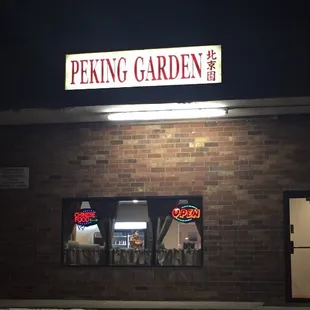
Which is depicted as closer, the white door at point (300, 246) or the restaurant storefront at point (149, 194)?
the restaurant storefront at point (149, 194)

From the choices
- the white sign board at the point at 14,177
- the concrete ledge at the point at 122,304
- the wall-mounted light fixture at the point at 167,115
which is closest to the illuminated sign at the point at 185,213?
the concrete ledge at the point at 122,304

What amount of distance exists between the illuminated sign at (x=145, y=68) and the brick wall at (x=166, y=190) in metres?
1.52

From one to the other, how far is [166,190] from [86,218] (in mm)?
1687

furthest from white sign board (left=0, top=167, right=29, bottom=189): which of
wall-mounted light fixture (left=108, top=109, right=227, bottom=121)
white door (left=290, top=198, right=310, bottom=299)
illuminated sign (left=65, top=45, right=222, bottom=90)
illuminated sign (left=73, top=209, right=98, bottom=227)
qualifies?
white door (left=290, top=198, right=310, bottom=299)

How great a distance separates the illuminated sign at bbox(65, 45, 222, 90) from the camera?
10.4m

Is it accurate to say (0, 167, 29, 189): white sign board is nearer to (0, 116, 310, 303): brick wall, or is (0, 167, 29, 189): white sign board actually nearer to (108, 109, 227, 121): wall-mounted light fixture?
(0, 116, 310, 303): brick wall

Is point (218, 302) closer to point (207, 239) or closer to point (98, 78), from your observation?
point (207, 239)

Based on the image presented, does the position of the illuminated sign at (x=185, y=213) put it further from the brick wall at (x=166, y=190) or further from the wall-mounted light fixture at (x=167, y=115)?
the wall-mounted light fixture at (x=167, y=115)

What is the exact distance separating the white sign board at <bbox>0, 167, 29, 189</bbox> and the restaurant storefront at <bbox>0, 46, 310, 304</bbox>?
0.03 meters

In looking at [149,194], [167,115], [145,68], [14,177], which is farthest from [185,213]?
[14,177]

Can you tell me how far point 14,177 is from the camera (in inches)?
484

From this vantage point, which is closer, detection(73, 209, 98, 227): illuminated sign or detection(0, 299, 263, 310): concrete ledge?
detection(0, 299, 263, 310): concrete ledge

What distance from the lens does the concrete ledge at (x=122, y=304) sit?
1049cm

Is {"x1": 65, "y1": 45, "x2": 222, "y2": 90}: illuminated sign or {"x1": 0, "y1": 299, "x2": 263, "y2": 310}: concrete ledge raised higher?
{"x1": 65, "y1": 45, "x2": 222, "y2": 90}: illuminated sign
